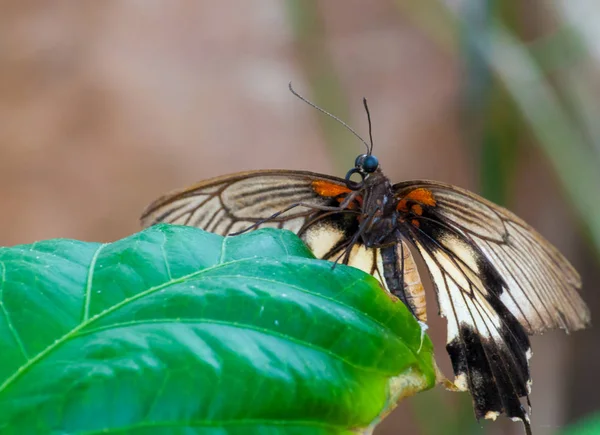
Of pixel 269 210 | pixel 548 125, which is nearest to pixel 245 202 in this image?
pixel 269 210

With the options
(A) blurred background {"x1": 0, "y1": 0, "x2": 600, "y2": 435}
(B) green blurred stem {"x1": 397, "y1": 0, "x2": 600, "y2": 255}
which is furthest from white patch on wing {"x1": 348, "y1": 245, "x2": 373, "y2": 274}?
(A) blurred background {"x1": 0, "y1": 0, "x2": 600, "y2": 435}

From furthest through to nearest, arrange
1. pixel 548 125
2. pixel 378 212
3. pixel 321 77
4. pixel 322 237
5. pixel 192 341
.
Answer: pixel 321 77, pixel 548 125, pixel 322 237, pixel 378 212, pixel 192 341

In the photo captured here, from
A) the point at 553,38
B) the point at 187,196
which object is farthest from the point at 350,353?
the point at 553,38

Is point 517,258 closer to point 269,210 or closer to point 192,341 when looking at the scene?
point 269,210

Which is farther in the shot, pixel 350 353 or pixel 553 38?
pixel 553 38

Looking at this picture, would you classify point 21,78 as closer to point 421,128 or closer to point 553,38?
point 421,128

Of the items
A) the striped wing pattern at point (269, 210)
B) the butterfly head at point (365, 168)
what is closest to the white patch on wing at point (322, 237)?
the striped wing pattern at point (269, 210)
